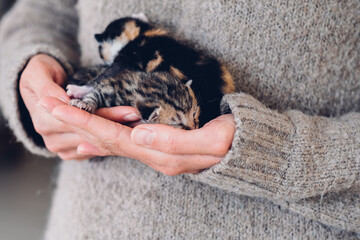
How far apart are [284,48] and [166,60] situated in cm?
33

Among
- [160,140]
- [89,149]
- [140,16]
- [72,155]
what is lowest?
[72,155]

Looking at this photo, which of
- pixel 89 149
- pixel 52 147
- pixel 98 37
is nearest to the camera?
pixel 89 149

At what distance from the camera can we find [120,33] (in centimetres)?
103

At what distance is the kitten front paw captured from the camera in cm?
83

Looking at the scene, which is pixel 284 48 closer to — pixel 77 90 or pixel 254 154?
pixel 254 154

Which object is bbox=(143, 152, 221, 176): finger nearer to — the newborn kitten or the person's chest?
the newborn kitten

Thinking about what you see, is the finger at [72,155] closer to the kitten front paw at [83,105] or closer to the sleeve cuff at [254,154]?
the kitten front paw at [83,105]

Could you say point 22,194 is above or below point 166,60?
below

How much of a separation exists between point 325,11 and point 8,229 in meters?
2.05

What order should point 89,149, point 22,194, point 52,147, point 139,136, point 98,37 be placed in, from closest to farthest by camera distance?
point 139,136 < point 89,149 < point 52,147 < point 98,37 < point 22,194

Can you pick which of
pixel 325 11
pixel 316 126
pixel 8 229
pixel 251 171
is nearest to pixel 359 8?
pixel 325 11

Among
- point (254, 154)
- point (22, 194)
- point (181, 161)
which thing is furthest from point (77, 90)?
point (22, 194)

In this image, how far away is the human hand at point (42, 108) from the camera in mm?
851

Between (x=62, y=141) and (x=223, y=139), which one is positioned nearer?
(x=223, y=139)
